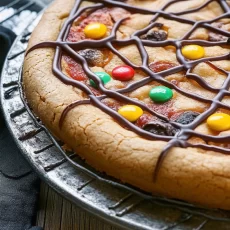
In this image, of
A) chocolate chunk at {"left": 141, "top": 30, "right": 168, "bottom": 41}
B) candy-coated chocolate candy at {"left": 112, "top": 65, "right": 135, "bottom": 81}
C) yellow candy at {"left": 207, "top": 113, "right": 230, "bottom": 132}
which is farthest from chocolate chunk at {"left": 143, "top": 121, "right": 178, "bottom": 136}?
chocolate chunk at {"left": 141, "top": 30, "right": 168, "bottom": 41}

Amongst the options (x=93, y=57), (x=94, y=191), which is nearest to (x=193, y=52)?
(x=93, y=57)

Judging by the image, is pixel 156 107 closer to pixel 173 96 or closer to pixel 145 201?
pixel 173 96

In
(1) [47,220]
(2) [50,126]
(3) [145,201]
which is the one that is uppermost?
(2) [50,126]

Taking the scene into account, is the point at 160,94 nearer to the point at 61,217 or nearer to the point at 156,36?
the point at 156,36

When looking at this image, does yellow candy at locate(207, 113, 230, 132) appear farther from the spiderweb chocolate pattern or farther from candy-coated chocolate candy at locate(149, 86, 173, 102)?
candy-coated chocolate candy at locate(149, 86, 173, 102)

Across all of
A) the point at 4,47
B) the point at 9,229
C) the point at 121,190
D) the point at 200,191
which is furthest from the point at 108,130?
the point at 4,47
